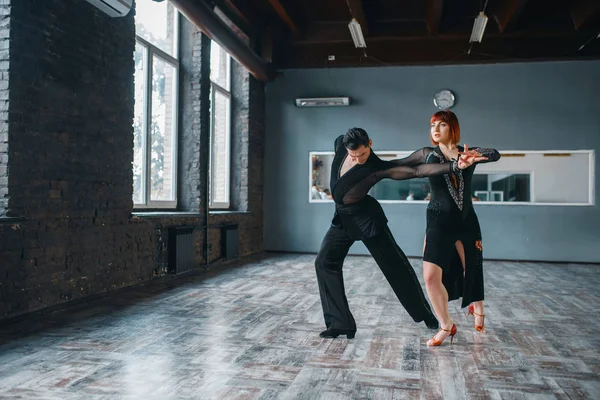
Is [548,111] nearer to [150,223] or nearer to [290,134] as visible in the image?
[290,134]

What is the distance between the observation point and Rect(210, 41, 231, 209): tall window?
910 centimetres

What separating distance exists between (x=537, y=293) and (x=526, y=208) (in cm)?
395

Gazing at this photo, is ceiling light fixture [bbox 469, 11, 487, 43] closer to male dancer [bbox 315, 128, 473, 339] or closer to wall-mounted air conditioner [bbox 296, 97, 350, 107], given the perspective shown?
wall-mounted air conditioner [bbox 296, 97, 350, 107]

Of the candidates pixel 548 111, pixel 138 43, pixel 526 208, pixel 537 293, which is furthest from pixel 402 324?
pixel 548 111

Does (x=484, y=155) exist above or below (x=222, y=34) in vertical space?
below

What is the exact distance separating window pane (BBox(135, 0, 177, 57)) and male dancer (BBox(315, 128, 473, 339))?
12.5ft

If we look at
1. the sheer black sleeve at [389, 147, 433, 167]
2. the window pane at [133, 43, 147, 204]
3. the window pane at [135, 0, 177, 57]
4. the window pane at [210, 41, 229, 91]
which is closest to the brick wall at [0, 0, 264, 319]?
the window pane at [133, 43, 147, 204]

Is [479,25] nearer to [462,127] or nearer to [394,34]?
[394,34]

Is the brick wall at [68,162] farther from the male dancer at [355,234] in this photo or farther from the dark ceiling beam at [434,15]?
the dark ceiling beam at [434,15]

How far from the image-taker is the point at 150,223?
6.27m

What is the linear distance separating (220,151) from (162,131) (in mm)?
2278

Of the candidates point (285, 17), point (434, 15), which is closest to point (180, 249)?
point (285, 17)

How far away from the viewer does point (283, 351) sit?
135 inches

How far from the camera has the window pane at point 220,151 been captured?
9188 mm
